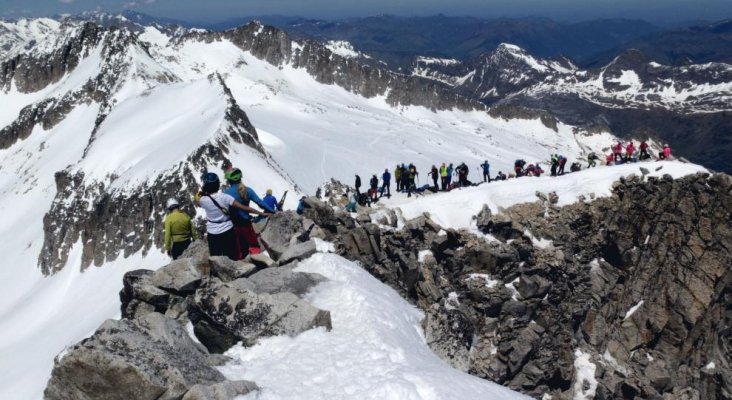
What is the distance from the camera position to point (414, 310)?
17047 mm

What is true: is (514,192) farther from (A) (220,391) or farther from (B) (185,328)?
(A) (220,391)

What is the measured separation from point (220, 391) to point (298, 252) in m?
7.23

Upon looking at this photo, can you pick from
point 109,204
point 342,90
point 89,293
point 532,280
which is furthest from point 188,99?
point 342,90

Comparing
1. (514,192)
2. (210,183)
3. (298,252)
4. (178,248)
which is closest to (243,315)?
(210,183)

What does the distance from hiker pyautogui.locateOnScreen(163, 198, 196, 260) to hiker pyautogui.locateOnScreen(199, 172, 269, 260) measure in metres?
1.45

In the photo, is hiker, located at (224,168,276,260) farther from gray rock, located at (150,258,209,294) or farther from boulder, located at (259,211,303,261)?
gray rock, located at (150,258,209,294)

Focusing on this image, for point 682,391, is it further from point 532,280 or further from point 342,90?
point 342,90

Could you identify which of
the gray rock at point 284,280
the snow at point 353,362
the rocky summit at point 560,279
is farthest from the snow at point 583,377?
the gray rock at point 284,280

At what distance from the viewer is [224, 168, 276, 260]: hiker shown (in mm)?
15203

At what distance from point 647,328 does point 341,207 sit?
21.9m

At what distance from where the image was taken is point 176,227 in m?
16.3

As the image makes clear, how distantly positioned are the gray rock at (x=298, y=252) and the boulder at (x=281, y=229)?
90 centimetres

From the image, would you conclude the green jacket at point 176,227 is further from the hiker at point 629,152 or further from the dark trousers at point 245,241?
the hiker at point 629,152

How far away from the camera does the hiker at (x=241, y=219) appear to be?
1520 cm
